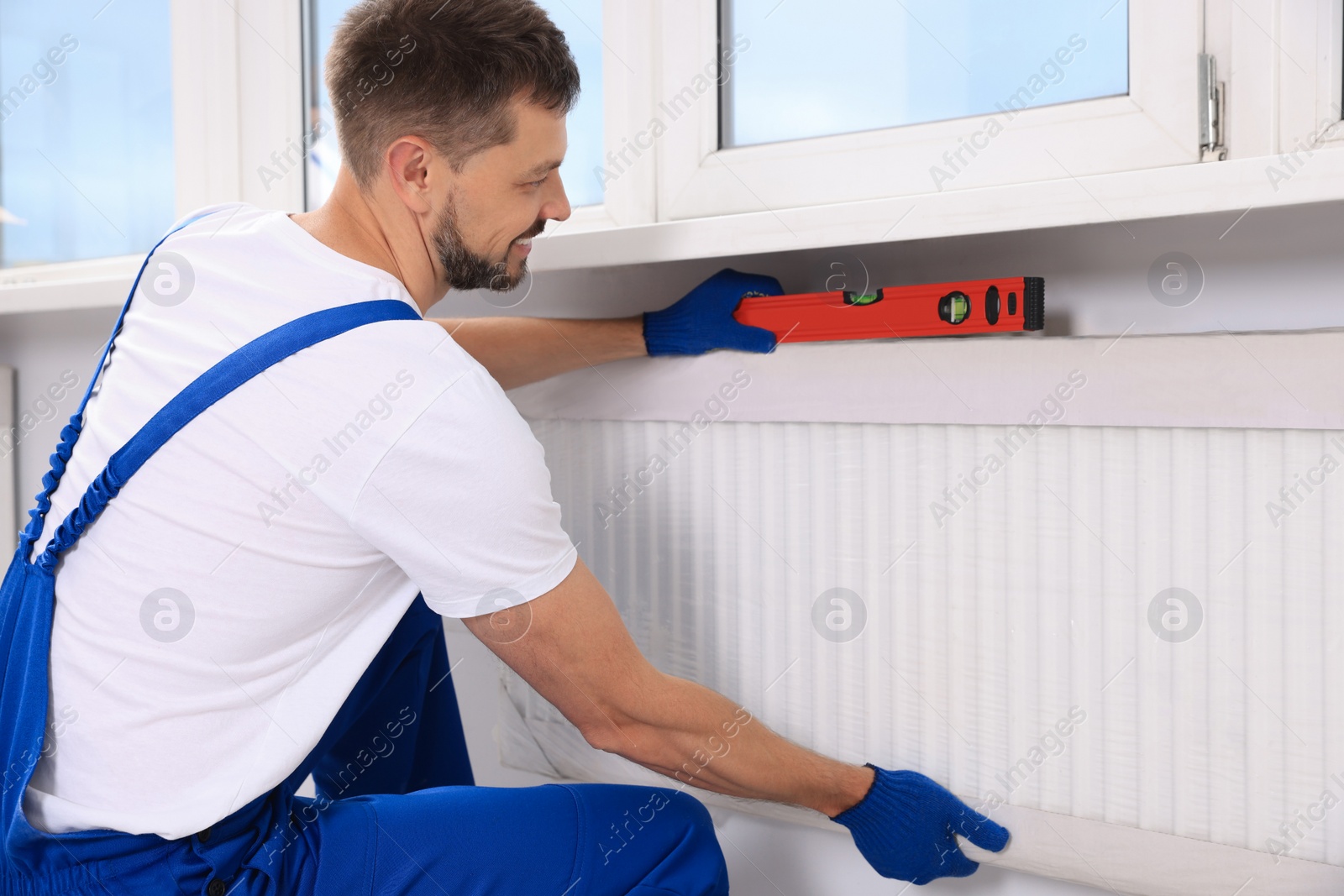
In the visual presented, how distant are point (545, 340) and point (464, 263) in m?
0.16

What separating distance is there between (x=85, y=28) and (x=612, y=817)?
1.51 meters

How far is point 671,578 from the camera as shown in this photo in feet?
3.31

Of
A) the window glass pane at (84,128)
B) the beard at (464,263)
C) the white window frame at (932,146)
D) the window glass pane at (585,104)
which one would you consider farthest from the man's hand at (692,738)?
the window glass pane at (84,128)

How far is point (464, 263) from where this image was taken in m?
0.86

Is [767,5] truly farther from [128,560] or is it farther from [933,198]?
[128,560]

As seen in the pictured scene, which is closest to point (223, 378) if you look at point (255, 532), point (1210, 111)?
point (255, 532)

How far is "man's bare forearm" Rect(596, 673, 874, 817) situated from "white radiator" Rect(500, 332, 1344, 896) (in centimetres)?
10

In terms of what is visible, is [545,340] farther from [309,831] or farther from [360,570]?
[309,831]

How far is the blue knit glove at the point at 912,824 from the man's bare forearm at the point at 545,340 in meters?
0.45

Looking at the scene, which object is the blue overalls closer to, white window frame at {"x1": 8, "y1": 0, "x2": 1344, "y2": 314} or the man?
the man

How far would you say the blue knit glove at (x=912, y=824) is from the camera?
845mm

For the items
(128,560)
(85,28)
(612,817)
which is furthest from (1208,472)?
(85,28)

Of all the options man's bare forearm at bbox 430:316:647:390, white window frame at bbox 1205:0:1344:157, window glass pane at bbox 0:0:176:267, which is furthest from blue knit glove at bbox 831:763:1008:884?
window glass pane at bbox 0:0:176:267

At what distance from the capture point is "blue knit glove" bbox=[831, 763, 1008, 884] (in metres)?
0.84
